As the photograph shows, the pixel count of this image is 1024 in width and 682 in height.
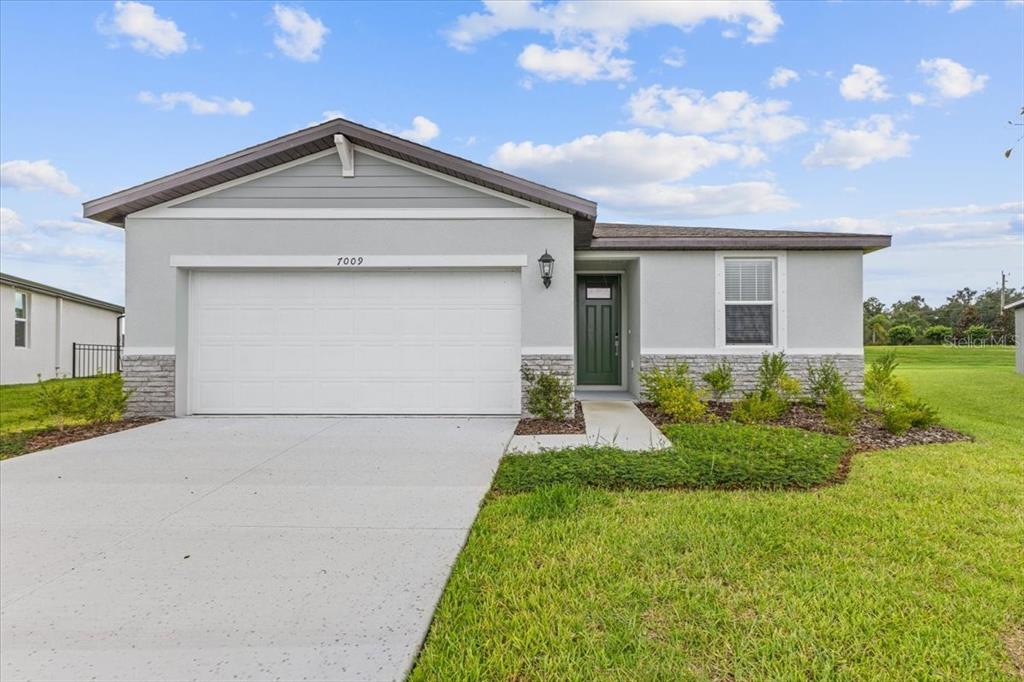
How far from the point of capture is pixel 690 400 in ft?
26.1

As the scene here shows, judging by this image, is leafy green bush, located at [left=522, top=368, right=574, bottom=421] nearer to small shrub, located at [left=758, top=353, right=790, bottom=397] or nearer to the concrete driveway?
the concrete driveway

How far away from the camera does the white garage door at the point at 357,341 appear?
8.31m

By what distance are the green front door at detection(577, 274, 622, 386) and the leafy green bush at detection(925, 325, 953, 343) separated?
122 ft

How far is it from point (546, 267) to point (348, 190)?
3.37m

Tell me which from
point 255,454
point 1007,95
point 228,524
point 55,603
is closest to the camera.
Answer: point 55,603

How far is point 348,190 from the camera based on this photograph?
8.19 meters

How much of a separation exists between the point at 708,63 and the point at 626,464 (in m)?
11.0

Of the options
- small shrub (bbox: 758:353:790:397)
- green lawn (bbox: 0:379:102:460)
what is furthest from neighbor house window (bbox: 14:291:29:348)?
small shrub (bbox: 758:353:790:397)

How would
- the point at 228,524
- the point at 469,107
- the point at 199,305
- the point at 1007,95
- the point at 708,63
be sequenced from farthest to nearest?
the point at 469,107, the point at 708,63, the point at 199,305, the point at 1007,95, the point at 228,524

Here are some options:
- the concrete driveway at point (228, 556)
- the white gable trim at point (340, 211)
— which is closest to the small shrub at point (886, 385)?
the white gable trim at point (340, 211)

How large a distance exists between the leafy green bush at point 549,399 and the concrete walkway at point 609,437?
1.46 feet

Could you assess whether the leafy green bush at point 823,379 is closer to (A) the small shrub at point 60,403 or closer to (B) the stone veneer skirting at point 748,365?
(B) the stone veneer skirting at point 748,365

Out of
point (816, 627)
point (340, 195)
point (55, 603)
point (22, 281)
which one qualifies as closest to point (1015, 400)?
point (816, 627)

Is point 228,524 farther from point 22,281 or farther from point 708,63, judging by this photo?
point 22,281
